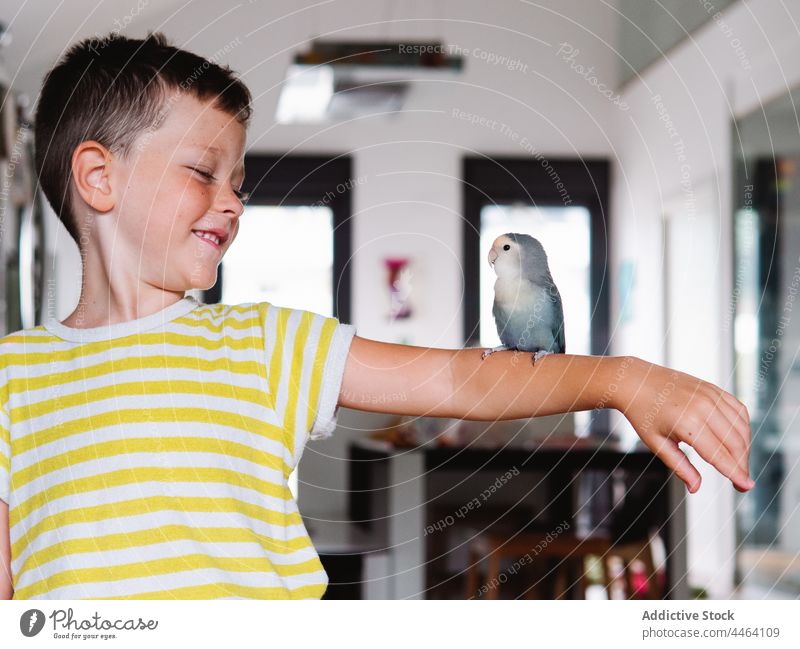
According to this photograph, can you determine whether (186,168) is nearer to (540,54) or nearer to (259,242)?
(259,242)

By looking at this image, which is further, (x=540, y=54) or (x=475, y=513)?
(x=540, y=54)

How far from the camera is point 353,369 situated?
0.42 m

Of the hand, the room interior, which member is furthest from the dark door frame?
the hand

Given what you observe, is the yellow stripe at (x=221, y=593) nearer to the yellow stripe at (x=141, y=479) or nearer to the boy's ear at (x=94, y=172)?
the yellow stripe at (x=141, y=479)

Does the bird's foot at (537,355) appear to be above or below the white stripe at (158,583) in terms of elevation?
above

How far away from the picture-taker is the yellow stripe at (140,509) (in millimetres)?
411

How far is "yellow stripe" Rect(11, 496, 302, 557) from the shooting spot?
0.41 m

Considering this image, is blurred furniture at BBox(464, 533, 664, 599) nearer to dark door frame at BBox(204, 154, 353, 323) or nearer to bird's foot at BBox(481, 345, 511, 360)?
dark door frame at BBox(204, 154, 353, 323)

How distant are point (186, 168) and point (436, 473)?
1443mm

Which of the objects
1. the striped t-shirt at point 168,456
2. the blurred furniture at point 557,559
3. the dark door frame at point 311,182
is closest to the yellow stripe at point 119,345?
the striped t-shirt at point 168,456
